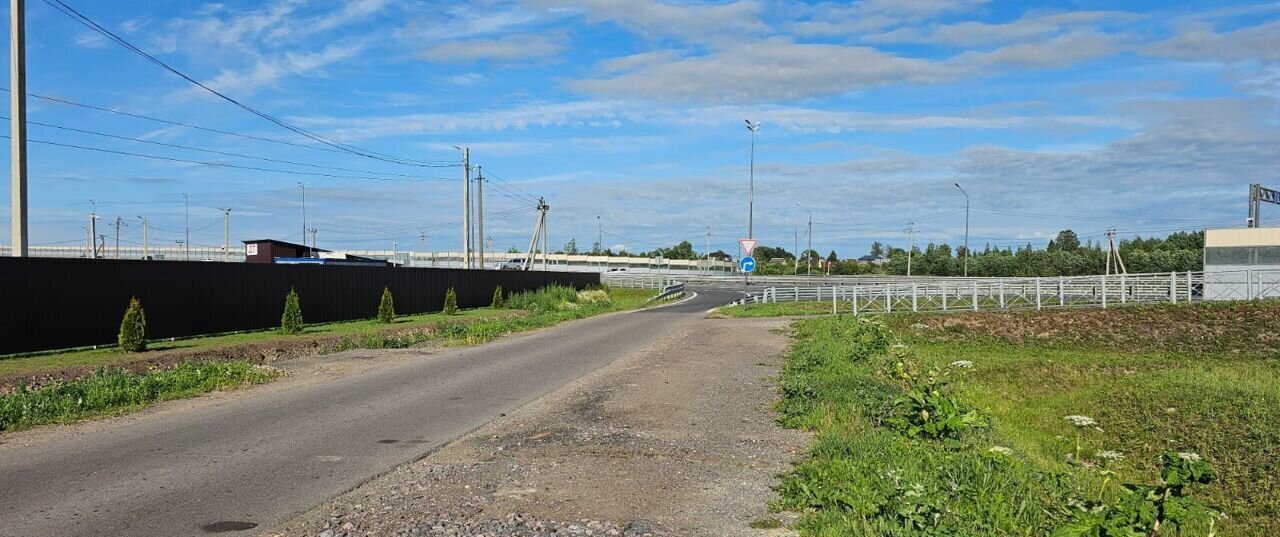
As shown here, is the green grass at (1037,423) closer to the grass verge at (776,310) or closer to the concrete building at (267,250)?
the grass verge at (776,310)

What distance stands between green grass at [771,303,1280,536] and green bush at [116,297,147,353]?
13.8 m

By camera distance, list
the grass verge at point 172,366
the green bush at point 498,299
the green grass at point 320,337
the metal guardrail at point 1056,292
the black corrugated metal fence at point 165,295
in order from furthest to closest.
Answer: the green bush at point 498,299, the metal guardrail at point 1056,292, the black corrugated metal fence at point 165,295, the green grass at point 320,337, the grass verge at point 172,366

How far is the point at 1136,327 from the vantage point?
28.2 metres

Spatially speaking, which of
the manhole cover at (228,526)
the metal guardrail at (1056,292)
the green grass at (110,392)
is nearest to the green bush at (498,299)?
the metal guardrail at (1056,292)

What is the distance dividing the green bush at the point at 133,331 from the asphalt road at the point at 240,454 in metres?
7.37

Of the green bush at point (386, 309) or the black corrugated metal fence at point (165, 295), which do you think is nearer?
the black corrugated metal fence at point (165, 295)

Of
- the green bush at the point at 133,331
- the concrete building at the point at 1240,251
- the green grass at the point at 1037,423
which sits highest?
the concrete building at the point at 1240,251

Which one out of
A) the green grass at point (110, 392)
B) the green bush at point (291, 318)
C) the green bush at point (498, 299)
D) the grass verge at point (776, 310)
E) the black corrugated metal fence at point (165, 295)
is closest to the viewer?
the green grass at point (110, 392)

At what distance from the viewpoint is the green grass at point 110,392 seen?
9953mm

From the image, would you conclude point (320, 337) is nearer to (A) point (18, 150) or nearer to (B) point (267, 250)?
(A) point (18, 150)

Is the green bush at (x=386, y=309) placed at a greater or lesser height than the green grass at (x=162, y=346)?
greater

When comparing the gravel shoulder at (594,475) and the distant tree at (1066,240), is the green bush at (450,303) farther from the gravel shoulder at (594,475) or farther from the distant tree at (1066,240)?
the distant tree at (1066,240)

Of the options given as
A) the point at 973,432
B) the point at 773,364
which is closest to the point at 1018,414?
the point at 773,364

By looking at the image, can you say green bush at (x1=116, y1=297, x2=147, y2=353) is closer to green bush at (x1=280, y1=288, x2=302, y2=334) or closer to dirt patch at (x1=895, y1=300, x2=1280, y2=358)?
green bush at (x1=280, y1=288, x2=302, y2=334)
